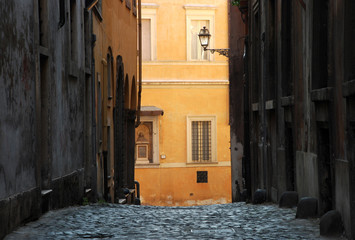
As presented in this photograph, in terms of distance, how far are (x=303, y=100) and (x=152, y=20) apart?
21389 millimetres

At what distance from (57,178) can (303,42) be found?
419 centimetres

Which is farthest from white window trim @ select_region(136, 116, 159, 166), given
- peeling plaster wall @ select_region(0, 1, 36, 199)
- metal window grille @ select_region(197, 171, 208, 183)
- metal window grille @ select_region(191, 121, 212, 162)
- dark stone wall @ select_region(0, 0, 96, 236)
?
peeling plaster wall @ select_region(0, 1, 36, 199)

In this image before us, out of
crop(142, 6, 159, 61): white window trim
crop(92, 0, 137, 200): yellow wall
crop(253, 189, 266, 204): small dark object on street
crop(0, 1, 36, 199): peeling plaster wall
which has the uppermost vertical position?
crop(142, 6, 159, 61): white window trim

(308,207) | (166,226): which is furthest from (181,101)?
(308,207)

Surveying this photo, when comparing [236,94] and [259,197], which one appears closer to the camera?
[259,197]

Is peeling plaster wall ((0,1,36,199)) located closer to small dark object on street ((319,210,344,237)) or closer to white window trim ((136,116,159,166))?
small dark object on street ((319,210,344,237))

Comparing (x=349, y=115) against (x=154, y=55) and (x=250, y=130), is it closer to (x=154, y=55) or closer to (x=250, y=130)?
(x=250, y=130)

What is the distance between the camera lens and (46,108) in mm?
9820

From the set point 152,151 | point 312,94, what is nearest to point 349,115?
point 312,94

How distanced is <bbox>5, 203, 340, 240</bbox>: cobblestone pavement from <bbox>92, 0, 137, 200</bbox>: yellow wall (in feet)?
15.4

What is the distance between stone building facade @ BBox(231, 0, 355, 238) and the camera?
732 cm

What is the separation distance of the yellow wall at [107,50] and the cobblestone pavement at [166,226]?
15.4 ft

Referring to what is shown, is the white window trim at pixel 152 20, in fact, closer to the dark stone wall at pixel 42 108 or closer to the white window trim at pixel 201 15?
the white window trim at pixel 201 15

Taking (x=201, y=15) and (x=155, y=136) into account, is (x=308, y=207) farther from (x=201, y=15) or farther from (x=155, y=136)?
(x=201, y=15)
